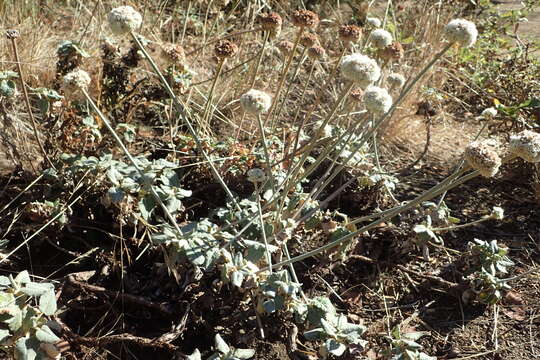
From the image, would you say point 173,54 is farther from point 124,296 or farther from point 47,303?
point 47,303

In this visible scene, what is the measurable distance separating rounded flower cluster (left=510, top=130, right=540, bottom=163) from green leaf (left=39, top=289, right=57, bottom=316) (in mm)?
1366

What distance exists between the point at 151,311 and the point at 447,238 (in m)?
1.41

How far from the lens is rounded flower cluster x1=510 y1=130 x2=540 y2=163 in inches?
59.7

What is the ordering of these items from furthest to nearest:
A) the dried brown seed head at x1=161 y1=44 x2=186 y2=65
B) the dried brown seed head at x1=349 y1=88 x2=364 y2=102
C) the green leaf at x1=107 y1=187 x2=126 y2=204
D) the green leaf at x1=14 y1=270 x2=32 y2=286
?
1. the dried brown seed head at x1=161 y1=44 x2=186 y2=65
2. the dried brown seed head at x1=349 y1=88 x2=364 y2=102
3. the green leaf at x1=107 y1=187 x2=126 y2=204
4. the green leaf at x1=14 y1=270 x2=32 y2=286

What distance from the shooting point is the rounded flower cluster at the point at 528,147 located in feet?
4.97

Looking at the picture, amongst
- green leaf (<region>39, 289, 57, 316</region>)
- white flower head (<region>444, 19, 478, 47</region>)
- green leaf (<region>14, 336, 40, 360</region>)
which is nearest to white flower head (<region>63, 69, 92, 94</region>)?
green leaf (<region>39, 289, 57, 316</region>)

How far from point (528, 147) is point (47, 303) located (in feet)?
4.60

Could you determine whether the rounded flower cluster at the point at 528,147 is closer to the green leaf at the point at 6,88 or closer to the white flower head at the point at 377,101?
the white flower head at the point at 377,101

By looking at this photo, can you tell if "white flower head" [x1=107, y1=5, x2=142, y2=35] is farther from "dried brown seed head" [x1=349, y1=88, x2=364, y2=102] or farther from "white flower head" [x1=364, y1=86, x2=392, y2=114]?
"dried brown seed head" [x1=349, y1=88, x2=364, y2=102]

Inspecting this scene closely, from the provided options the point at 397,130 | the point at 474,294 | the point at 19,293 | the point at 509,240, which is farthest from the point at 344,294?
the point at 397,130

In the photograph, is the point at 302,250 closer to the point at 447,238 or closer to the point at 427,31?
the point at 447,238

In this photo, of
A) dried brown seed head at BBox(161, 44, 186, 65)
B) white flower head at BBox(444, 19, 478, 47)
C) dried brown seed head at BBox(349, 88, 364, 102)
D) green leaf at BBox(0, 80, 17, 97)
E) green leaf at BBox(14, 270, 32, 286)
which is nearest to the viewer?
green leaf at BBox(14, 270, 32, 286)

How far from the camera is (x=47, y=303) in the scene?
4.83ft

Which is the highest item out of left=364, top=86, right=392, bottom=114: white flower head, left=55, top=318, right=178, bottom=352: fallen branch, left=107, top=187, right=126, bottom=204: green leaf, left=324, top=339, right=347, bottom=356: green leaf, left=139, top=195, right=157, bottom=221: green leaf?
left=364, top=86, right=392, bottom=114: white flower head
